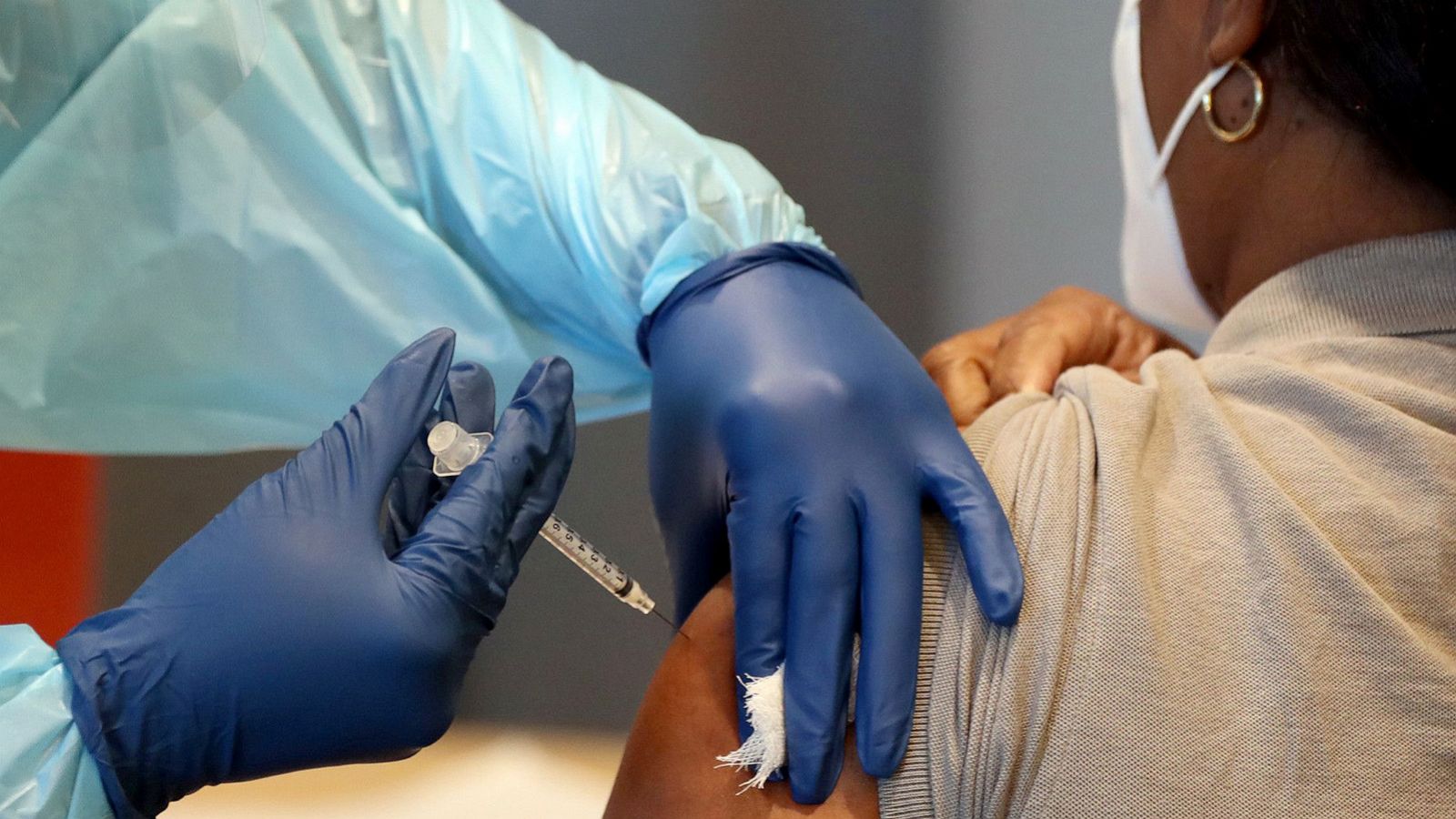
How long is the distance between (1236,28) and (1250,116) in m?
0.07

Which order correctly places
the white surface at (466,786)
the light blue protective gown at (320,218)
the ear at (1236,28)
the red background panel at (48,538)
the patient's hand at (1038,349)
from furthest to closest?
1. the white surface at (466,786)
2. the red background panel at (48,538)
3. the patient's hand at (1038,349)
4. the light blue protective gown at (320,218)
5. the ear at (1236,28)

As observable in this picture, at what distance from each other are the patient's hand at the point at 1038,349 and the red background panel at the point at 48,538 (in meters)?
1.29

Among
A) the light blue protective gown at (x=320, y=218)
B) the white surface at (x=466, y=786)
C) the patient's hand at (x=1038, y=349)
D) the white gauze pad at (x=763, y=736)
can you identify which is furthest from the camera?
the white surface at (x=466, y=786)

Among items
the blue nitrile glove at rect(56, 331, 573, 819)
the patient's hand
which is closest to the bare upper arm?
the blue nitrile glove at rect(56, 331, 573, 819)

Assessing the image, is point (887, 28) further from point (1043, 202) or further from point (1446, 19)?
point (1446, 19)

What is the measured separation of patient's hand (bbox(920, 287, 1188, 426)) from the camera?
1209mm

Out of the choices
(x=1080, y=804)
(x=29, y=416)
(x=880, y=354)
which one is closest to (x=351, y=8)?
(x=29, y=416)

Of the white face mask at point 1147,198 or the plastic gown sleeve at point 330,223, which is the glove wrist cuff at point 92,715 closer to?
the plastic gown sleeve at point 330,223

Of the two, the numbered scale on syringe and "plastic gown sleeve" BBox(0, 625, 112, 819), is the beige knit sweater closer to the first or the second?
the numbered scale on syringe

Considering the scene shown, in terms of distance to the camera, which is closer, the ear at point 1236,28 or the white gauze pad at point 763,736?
the white gauze pad at point 763,736

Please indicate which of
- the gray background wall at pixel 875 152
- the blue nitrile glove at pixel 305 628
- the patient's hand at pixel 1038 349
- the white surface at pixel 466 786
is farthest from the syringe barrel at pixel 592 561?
the white surface at pixel 466 786

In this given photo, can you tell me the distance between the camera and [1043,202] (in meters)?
1.82

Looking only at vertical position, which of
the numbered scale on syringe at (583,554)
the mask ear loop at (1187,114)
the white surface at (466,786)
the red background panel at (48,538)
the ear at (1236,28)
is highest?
the ear at (1236,28)

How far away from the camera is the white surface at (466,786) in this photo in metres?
1.78
